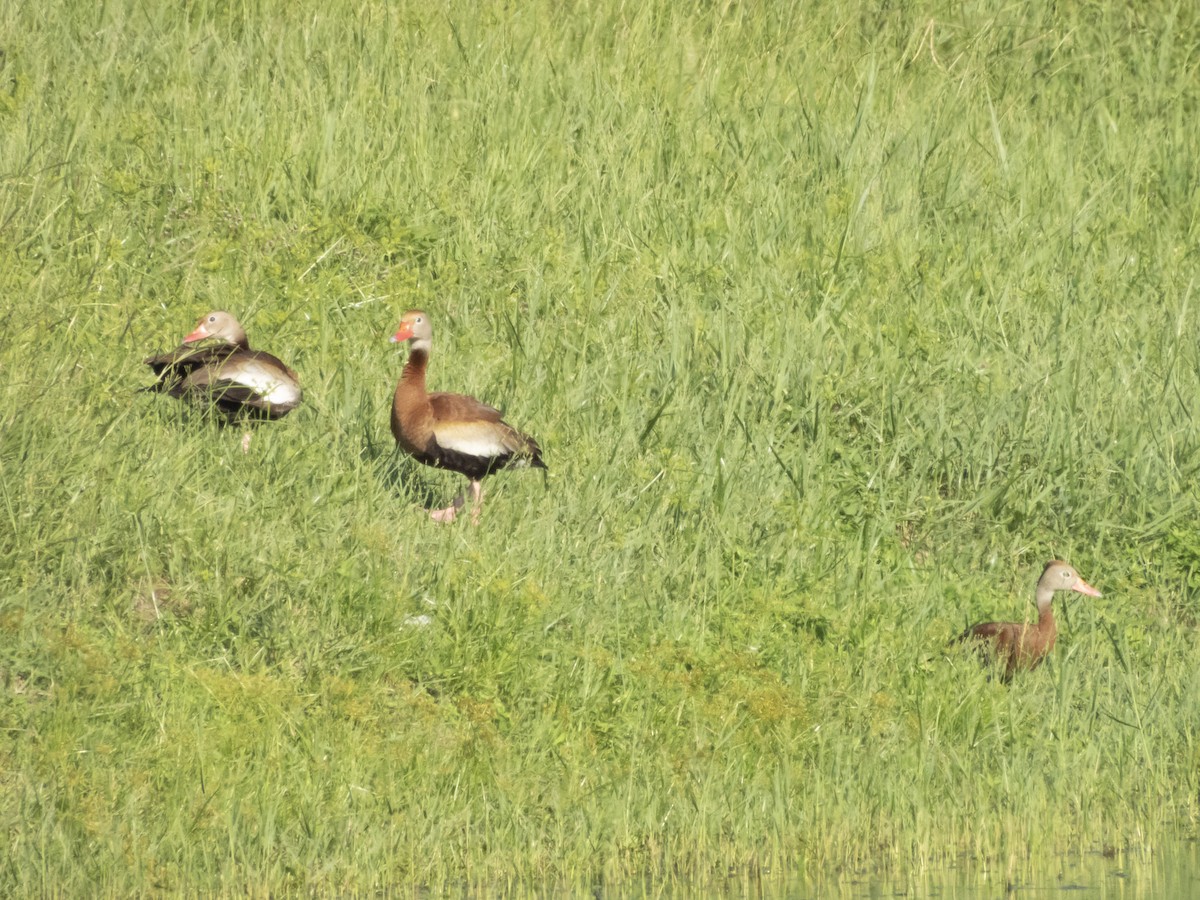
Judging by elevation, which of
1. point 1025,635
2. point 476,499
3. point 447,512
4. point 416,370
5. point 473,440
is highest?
point 416,370

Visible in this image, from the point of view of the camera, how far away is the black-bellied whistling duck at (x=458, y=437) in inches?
317

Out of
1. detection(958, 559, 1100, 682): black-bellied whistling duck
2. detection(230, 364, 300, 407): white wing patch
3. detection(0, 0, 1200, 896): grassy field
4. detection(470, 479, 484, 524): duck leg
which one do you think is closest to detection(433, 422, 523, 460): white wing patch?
detection(470, 479, 484, 524): duck leg

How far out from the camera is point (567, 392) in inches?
361

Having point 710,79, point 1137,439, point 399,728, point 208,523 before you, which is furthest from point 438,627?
point 710,79

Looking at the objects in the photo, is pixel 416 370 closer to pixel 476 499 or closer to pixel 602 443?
pixel 476 499

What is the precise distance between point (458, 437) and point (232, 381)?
1093 millimetres

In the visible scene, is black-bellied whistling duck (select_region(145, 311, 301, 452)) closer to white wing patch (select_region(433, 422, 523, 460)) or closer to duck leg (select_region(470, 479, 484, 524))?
white wing patch (select_region(433, 422, 523, 460))

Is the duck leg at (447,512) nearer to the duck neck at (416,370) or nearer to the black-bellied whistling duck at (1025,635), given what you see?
the duck neck at (416,370)

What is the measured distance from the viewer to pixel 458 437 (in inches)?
317

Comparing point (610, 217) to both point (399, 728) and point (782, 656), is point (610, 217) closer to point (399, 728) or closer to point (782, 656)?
point (782, 656)

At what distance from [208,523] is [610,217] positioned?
425 cm

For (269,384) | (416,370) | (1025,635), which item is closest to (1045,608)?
(1025,635)

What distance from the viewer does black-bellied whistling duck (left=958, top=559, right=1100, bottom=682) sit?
7418 millimetres

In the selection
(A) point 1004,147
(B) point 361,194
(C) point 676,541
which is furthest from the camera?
(A) point 1004,147
